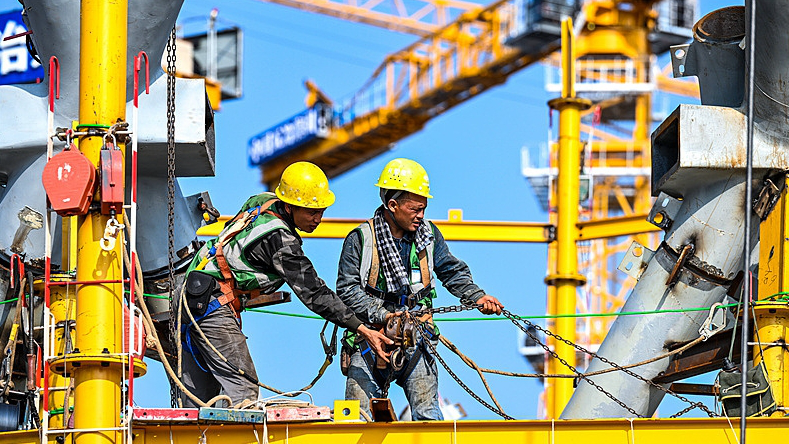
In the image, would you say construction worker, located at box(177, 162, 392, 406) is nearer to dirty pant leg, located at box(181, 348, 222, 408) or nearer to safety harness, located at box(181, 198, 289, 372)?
safety harness, located at box(181, 198, 289, 372)

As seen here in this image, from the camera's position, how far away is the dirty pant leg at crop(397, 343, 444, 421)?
1155 centimetres

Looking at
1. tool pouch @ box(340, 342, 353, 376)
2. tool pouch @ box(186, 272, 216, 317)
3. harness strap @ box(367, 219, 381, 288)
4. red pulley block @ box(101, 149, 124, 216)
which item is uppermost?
red pulley block @ box(101, 149, 124, 216)

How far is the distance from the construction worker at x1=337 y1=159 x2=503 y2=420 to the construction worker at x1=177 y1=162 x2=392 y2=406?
358mm

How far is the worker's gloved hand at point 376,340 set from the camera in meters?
11.2

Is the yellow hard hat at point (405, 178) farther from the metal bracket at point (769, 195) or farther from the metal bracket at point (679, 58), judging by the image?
the metal bracket at point (679, 58)

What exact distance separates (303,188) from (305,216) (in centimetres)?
21

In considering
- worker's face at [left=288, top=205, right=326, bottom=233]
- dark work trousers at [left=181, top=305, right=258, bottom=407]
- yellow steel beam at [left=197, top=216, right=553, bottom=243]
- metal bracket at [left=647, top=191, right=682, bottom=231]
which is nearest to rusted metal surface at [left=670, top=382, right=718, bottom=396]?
metal bracket at [left=647, top=191, right=682, bottom=231]

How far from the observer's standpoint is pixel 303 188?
11.4 m

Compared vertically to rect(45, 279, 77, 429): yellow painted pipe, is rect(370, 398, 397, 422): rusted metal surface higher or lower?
lower

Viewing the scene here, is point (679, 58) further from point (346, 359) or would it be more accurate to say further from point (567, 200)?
point (567, 200)

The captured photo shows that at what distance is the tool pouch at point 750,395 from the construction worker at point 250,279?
239 cm

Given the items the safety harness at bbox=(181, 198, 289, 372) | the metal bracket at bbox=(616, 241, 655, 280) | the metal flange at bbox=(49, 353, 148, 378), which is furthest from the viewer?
the metal bracket at bbox=(616, 241, 655, 280)

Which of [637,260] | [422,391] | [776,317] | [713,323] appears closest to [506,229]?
[637,260]

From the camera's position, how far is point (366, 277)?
462 inches
